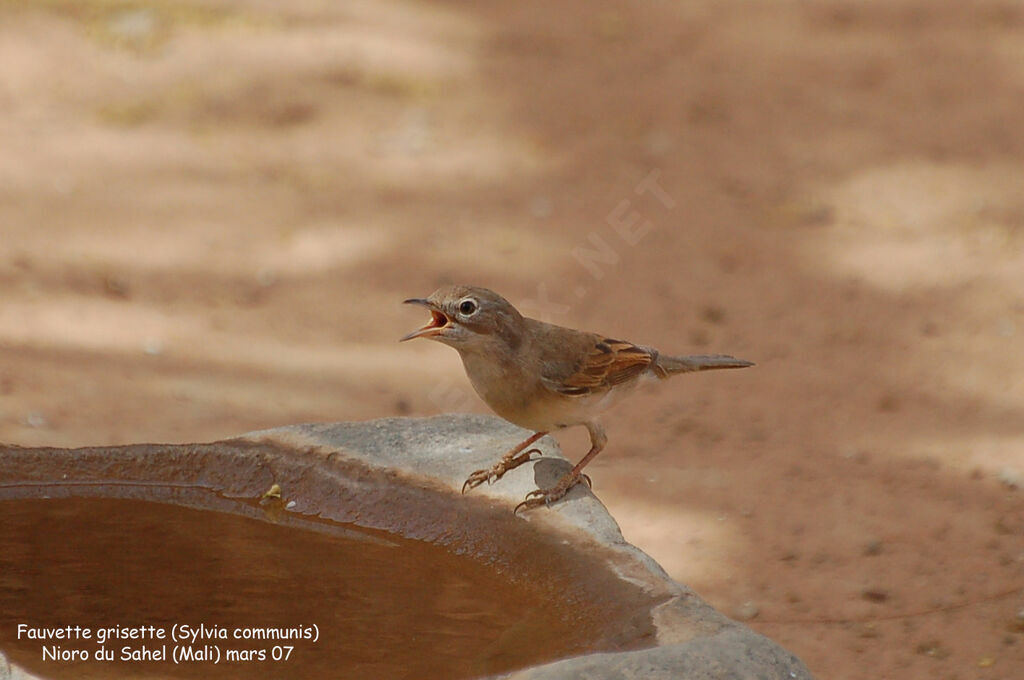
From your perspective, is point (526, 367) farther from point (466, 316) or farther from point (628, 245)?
point (628, 245)

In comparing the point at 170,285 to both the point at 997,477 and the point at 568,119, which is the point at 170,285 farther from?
the point at 997,477

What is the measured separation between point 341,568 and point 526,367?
81 centimetres

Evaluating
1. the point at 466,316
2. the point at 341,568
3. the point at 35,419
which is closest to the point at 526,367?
the point at 466,316

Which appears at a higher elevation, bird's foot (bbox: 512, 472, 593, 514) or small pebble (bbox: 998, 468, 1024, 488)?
small pebble (bbox: 998, 468, 1024, 488)

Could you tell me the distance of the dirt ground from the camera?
18.2ft

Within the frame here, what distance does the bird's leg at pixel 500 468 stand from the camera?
3959mm

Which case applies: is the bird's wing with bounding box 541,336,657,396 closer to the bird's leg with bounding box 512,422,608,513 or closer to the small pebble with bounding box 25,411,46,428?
the bird's leg with bounding box 512,422,608,513

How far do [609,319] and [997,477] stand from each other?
7.54 feet

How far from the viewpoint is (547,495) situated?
3.85 meters

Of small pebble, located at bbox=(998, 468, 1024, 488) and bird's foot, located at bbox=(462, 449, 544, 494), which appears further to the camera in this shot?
small pebble, located at bbox=(998, 468, 1024, 488)

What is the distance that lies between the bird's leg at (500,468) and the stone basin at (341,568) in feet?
0.10

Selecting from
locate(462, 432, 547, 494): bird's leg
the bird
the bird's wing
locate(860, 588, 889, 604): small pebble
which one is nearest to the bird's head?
the bird

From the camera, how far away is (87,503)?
4.07 meters

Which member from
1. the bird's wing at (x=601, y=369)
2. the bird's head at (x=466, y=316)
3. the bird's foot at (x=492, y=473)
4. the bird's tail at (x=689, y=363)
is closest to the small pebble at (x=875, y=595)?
the bird's tail at (x=689, y=363)
